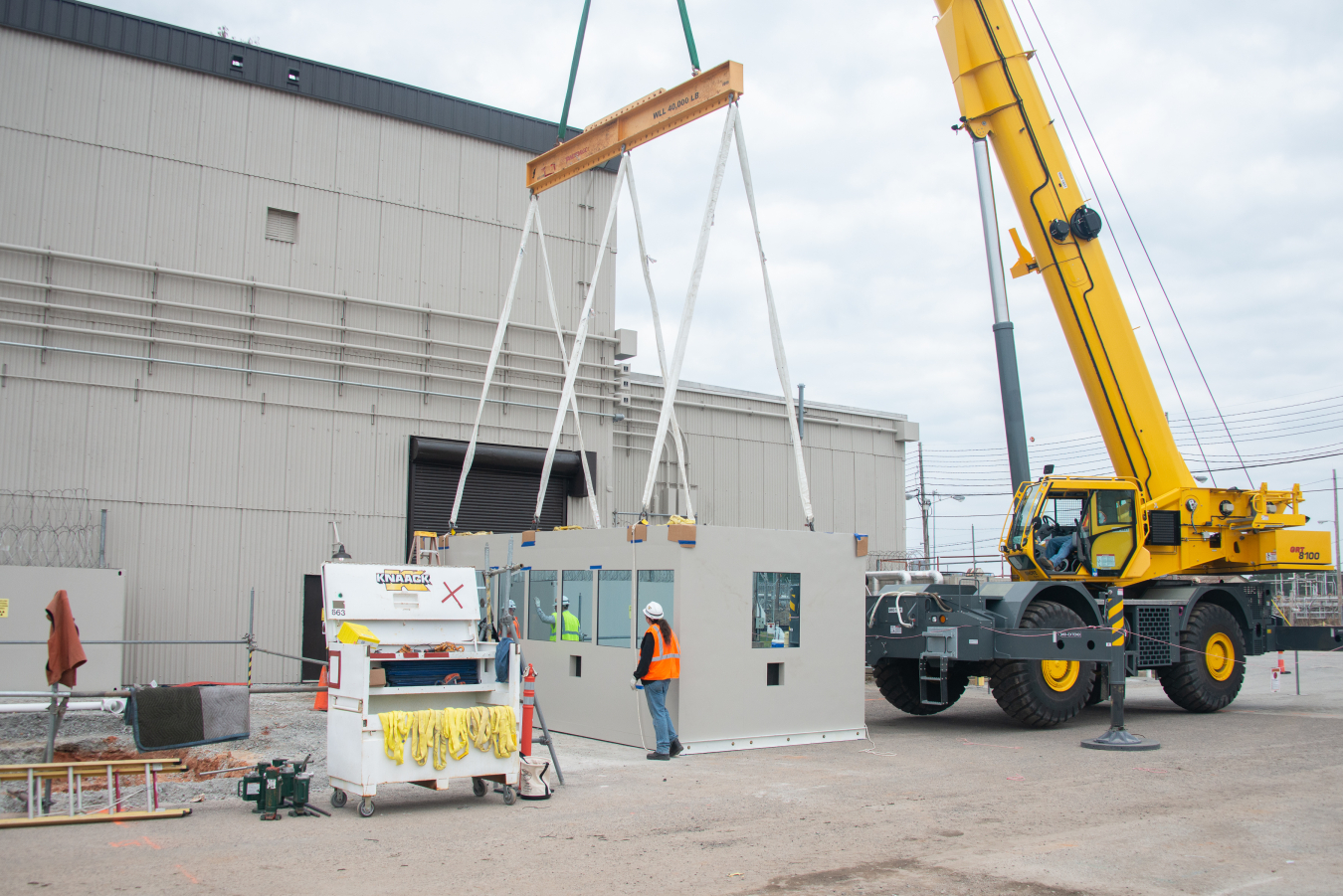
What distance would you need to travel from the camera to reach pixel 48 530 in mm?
16141

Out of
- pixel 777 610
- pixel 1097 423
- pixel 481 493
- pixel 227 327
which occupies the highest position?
pixel 227 327

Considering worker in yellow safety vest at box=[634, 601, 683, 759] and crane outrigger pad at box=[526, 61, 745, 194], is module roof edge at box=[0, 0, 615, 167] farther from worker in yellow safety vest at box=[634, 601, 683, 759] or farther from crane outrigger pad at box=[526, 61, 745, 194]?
worker in yellow safety vest at box=[634, 601, 683, 759]

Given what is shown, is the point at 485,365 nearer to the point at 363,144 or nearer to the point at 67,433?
the point at 363,144

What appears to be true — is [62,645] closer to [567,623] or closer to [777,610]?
[567,623]

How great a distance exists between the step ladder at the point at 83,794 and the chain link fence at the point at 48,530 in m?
8.34

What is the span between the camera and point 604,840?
24.5 feet

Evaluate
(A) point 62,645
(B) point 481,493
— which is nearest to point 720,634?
(A) point 62,645

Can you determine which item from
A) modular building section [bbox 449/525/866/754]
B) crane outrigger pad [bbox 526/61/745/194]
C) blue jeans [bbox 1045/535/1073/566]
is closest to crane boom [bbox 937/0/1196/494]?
blue jeans [bbox 1045/535/1073/566]

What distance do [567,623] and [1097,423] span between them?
891cm

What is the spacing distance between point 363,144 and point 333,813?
1466 centimetres

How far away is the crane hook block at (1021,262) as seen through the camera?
16.7 m

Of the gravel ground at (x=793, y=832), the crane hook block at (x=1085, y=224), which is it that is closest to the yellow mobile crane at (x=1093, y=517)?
the crane hook block at (x=1085, y=224)

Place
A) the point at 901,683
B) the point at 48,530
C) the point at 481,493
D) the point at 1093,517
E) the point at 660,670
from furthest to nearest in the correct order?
the point at 481,493 → the point at 48,530 → the point at 901,683 → the point at 1093,517 → the point at 660,670

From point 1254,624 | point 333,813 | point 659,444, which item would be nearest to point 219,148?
point 659,444
